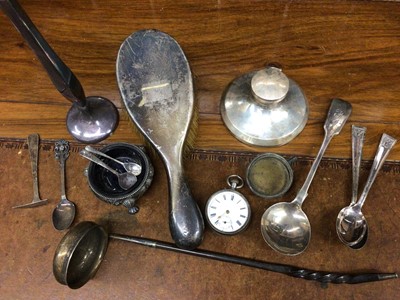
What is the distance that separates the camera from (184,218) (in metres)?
0.73

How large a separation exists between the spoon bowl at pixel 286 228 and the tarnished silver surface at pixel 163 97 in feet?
0.46

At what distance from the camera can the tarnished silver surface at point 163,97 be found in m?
0.76

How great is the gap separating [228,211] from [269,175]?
0.12 metres

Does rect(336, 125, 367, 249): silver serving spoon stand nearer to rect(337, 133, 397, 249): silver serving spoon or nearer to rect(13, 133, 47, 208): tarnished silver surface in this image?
rect(337, 133, 397, 249): silver serving spoon

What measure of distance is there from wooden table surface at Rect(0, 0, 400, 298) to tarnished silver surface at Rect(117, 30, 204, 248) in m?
0.08

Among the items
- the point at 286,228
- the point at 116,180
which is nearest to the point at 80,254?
the point at 116,180

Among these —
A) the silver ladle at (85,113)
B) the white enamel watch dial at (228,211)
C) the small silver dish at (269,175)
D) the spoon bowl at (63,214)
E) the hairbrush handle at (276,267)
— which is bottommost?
the hairbrush handle at (276,267)

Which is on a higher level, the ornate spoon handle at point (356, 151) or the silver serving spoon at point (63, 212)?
the ornate spoon handle at point (356, 151)

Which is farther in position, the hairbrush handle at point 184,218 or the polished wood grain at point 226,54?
the polished wood grain at point 226,54

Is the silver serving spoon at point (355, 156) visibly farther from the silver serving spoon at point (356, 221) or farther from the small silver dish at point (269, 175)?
the small silver dish at point (269, 175)

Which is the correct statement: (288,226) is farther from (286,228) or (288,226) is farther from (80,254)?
(80,254)

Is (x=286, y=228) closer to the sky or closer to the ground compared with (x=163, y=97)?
closer to the ground

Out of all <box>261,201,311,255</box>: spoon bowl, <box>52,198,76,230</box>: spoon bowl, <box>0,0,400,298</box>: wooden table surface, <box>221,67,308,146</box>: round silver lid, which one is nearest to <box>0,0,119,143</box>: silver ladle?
<box>0,0,400,298</box>: wooden table surface

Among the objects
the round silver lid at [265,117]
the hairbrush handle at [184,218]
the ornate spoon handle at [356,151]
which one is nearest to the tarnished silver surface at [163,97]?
the hairbrush handle at [184,218]
